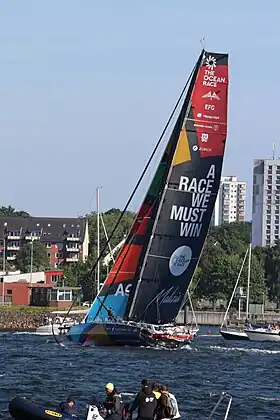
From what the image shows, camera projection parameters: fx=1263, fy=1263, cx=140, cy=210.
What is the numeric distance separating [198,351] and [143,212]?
9.06 meters

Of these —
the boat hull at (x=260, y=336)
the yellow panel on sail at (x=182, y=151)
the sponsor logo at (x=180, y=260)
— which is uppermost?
the yellow panel on sail at (x=182, y=151)

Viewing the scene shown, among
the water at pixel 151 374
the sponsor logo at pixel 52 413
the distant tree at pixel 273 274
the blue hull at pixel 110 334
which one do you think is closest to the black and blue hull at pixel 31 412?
the sponsor logo at pixel 52 413

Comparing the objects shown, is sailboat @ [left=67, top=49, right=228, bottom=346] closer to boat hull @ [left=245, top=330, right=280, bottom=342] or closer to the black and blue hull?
boat hull @ [left=245, top=330, right=280, bottom=342]

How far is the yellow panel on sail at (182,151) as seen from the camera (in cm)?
7469

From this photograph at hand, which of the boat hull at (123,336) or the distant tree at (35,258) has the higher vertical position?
the distant tree at (35,258)

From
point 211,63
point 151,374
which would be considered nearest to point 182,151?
point 211,63

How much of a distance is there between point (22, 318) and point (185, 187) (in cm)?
4833

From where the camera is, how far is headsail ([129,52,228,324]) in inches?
2948

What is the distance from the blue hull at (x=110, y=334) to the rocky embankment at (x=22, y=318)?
40.1m

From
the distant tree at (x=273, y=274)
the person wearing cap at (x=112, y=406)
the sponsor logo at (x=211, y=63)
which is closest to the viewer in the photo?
the person wearing cap at (x=112, y=406)

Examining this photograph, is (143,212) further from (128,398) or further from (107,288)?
(128,398)

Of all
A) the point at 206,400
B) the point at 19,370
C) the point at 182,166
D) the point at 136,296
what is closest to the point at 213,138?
the point at 182,166

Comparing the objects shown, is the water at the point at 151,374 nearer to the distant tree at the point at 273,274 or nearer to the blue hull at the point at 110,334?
the blue hull at the point at 110,334

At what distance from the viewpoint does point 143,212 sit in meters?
76.1
